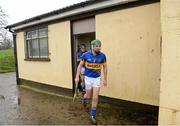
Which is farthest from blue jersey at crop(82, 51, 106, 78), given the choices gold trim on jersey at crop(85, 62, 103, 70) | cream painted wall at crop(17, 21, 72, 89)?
cream painted wall at crop(17, 21, 72, 89)

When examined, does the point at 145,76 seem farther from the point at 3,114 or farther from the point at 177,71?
the point at 3,114

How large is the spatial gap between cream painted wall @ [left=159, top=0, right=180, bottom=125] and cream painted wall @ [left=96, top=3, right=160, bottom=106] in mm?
1558

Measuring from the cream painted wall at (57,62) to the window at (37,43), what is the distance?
0.39 meters

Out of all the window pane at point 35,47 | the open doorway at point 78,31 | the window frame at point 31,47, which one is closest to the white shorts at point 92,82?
the open doorway at point 78,31

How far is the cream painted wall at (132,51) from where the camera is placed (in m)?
5.67

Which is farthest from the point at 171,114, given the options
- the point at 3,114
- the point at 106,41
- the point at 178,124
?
the point at 3,114

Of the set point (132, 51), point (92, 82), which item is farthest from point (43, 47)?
point (92, 82)

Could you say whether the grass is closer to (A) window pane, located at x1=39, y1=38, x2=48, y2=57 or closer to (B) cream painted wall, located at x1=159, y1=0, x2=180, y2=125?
(A) window pane, located at x1=39, y1=38, x2=48, y2=57

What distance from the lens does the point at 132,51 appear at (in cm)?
617

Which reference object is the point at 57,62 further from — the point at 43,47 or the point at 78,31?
the point at 78,31

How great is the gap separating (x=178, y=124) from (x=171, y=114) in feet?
0.65

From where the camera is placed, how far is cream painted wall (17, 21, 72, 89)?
28.2 ft

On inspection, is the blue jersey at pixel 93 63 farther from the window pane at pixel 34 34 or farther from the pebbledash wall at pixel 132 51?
the window pane at pixel 34 34

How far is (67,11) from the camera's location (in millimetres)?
8078
